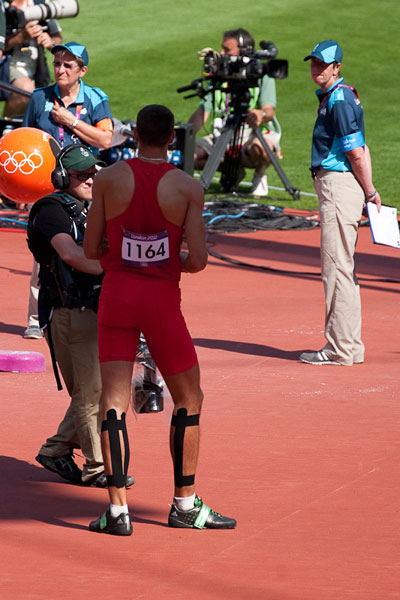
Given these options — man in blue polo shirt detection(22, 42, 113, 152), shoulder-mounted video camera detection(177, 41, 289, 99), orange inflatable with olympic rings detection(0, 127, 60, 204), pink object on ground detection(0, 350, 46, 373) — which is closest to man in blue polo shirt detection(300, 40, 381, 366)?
man in blue polo shirt detection(22, 42, 113, 152)

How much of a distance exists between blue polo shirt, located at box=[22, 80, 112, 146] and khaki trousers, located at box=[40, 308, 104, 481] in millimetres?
3345

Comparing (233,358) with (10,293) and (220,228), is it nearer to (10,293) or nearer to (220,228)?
(10,293)

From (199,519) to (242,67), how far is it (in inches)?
469

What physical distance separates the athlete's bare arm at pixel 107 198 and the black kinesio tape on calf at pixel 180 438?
827 millimetres

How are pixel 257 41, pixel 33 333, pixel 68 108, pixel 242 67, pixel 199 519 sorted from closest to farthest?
pixel 199 519
pixel 68 108
pixel 33 333
pixel 242 67
pixel 257 41

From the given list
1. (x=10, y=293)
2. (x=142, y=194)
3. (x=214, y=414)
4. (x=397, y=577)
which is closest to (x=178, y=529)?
(x=397, y=577)

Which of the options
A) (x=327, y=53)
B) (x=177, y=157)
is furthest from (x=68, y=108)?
(x=177, y=157)

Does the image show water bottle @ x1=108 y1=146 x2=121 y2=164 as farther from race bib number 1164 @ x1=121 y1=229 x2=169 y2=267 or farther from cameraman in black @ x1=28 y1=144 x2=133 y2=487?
race bib number 1164 @ x1=121 y1=229 x2=169 y2=267

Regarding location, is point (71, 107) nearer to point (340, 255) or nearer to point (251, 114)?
point (340, 255)

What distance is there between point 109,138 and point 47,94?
2.06 ft

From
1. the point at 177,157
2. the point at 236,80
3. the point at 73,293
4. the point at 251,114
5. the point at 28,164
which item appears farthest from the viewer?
the point at 251,114

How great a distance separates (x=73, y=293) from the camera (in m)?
5.71

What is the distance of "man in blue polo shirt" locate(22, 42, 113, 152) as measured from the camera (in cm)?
873

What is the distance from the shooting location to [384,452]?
21.3ft
